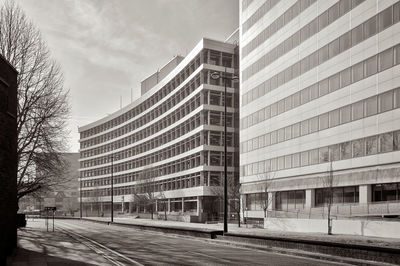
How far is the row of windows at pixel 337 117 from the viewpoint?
37.1 metres

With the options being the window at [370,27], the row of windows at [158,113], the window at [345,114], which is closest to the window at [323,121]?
the window at [345,114]

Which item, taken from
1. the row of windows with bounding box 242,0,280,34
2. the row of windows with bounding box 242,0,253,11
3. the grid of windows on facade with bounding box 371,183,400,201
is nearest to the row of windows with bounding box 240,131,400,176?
the grid of windows on facade with bounding box 371,183,400,201

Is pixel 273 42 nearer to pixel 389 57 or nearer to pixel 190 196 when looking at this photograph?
pixel 389 57

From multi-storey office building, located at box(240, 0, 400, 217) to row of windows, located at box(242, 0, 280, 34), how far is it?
24 cm

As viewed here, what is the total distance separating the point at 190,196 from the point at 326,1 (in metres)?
44.2

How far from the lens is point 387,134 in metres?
37.0

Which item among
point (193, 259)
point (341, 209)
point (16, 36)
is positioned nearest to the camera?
point (193, 259)

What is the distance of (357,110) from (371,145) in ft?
11.9

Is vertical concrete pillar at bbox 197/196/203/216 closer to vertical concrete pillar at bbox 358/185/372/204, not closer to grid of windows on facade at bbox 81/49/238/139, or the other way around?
grid of windows on facade at bbox 81/49/238/139

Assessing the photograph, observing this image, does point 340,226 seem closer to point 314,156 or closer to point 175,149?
point 314,156

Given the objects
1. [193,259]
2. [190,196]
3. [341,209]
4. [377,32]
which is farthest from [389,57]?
[190,196]

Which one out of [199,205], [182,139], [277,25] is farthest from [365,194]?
[182,139]

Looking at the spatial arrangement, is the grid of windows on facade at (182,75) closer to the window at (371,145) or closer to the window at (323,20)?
the window at (323,20)

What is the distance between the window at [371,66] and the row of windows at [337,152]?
17.9 ft
